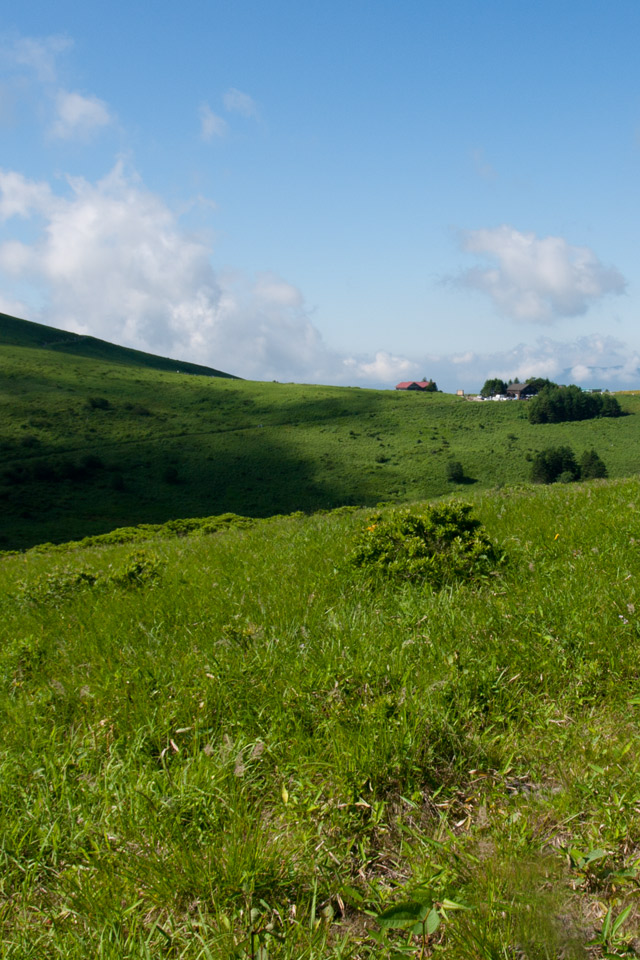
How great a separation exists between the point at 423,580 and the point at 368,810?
3.17 metres

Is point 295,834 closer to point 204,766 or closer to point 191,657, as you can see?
point 204,766

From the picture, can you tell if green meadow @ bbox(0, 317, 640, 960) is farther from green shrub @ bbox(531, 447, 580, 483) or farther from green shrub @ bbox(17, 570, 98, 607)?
green shrub @ bbox(531, 447, 580, 483)

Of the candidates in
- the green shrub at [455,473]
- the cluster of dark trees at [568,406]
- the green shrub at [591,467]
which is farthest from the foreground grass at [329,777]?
the cluster of dark trees at [568,406]

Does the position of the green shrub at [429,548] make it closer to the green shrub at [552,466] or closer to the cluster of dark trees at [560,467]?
the cluster of dark trees at [560,467]

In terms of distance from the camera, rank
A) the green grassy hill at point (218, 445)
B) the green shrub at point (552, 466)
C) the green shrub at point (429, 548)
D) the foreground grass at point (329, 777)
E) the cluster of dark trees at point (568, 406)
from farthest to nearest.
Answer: the cluster of dark trees at point (568, 406) → the green shrub at point (552, 466) → the green grassy hill at point (218, 445) → the green shrub at point (429, 548) → the foreground grass at point (329, 777)

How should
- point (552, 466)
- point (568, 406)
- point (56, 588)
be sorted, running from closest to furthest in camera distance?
1. point (56, 588)
2. point (552, 466)
3. point (568, 406)

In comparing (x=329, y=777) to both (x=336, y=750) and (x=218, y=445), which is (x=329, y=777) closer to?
(x=336, y=750)

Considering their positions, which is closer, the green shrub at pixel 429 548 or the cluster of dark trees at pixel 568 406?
the green shrub at pixel 429 548

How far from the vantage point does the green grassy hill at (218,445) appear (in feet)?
317

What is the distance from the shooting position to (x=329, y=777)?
9.91 feet

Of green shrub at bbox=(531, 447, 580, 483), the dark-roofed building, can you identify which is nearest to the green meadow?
green shrub at bbox=(531, 447, 580, 483)

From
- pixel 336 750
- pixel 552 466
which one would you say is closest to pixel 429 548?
pixel 336 750

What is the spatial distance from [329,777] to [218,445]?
4882 inches

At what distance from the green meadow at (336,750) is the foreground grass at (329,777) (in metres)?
0.01
